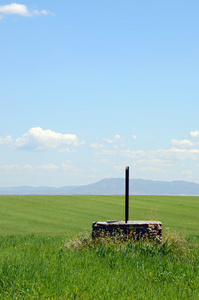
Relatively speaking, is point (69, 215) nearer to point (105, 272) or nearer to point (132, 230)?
point (132, 230)

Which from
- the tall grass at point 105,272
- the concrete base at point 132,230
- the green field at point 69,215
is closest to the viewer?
the tall grass at point 105,272

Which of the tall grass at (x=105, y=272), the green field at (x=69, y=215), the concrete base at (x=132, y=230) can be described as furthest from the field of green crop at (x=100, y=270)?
the green field at (x=69, y=215)

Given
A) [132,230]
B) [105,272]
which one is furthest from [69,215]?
[105,272]

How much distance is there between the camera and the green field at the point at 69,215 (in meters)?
24.8

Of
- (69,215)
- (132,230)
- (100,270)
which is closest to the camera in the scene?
(100,270)

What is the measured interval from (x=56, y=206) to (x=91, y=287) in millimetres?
28161

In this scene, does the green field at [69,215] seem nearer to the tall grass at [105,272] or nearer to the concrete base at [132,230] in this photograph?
the concrete base at [132,230]

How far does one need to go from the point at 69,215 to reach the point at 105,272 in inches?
822

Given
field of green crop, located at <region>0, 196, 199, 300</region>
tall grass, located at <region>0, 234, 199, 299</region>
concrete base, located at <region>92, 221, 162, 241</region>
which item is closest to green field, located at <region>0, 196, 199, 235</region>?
concrete base, located at <region>92, 221, 162, 241</region>

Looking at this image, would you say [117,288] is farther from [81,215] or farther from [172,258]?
[81,215]

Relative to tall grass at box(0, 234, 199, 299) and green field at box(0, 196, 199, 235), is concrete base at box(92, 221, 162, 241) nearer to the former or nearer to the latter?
tall grass at box(0, 234, 199, 299)

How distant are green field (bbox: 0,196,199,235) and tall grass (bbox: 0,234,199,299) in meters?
7.39

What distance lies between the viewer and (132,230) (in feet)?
46.4

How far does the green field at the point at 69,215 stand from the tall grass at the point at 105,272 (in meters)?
7.39
